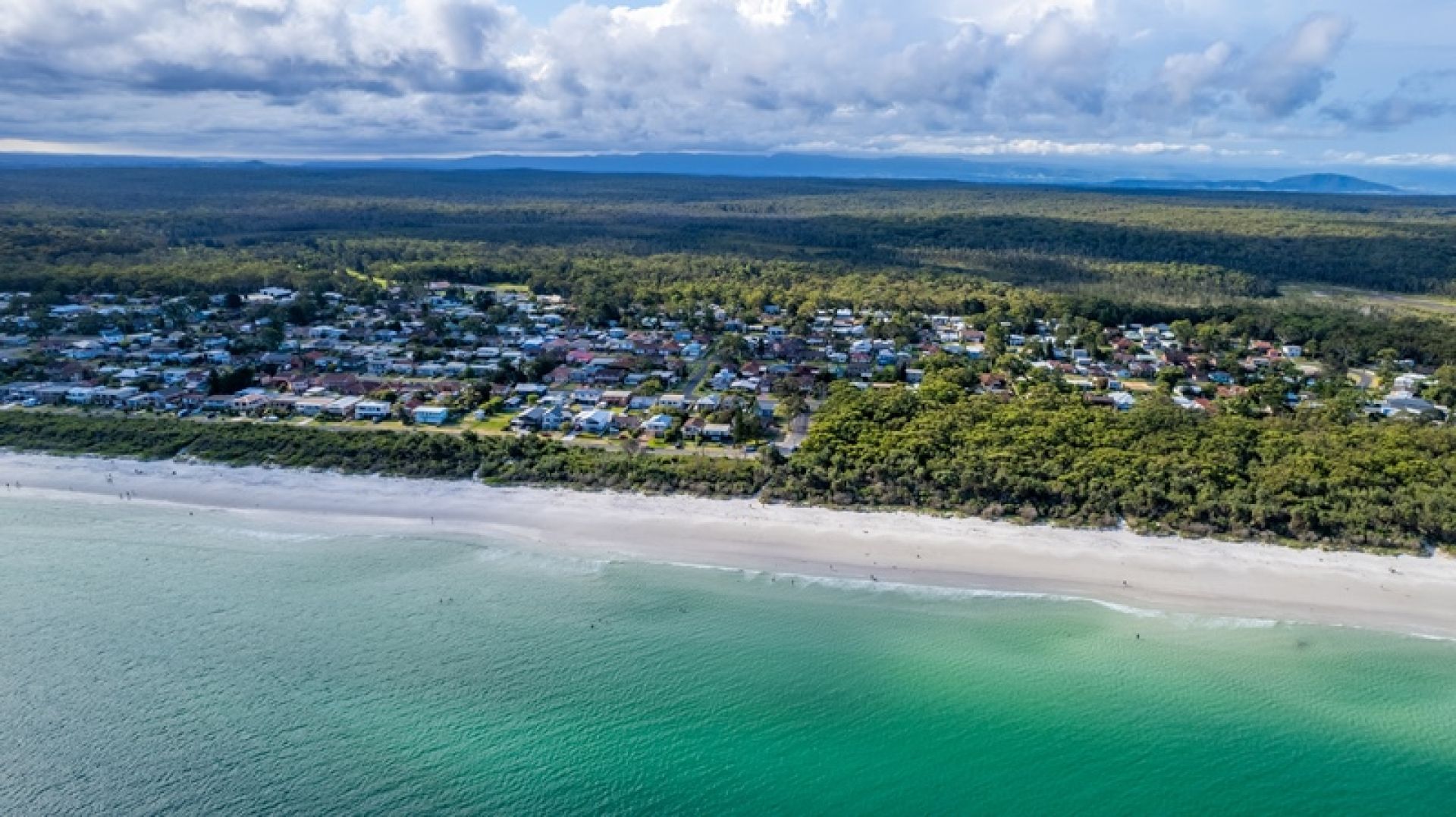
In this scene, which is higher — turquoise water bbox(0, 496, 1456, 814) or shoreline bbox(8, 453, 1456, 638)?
shoreline bbox(8, 453, 1456, 638)

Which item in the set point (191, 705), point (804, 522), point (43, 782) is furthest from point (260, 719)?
point (804, 522)

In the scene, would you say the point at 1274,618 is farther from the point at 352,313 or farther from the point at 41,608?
the point at 352,313

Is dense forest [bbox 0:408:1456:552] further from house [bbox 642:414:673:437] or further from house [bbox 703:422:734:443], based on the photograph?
house [bbox 642:414:673:437]

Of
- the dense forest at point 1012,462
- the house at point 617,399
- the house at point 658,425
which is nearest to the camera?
the dense forest at point 1012,462

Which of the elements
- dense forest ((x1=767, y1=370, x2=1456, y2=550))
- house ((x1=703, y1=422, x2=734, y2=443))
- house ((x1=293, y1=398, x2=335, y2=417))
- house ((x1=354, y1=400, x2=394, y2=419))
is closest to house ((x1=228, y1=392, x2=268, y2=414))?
house ((x1=293, y1=398, x2=335, y2=417))

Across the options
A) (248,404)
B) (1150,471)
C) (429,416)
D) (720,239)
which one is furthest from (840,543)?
(720,239)

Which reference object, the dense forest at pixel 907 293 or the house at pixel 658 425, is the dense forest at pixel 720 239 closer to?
the dense forest at pixel 907 293

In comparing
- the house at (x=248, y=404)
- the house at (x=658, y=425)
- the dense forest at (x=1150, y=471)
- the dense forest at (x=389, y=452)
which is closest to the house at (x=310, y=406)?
the house at (x=248, y=404)
